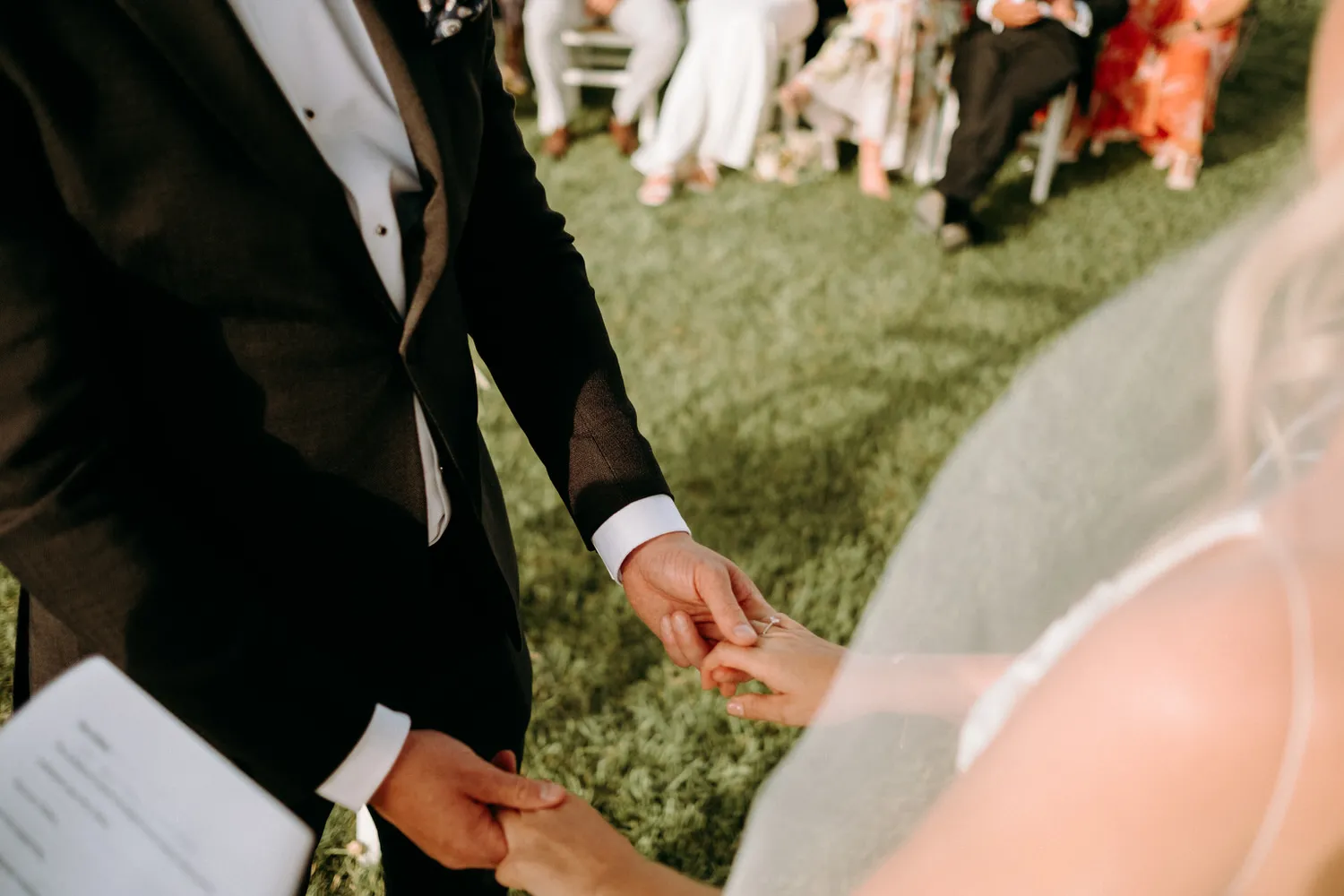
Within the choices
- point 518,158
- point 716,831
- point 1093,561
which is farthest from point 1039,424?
point 716,831

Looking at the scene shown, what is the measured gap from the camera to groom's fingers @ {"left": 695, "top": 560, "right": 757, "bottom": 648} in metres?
1.22

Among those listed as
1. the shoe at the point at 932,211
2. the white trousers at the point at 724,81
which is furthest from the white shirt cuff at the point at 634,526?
the white trousers at the point at 724,81

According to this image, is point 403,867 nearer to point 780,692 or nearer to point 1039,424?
point 780,692

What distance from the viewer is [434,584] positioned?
1167 mm

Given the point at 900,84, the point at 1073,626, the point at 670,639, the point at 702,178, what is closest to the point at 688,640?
the point at 670,639

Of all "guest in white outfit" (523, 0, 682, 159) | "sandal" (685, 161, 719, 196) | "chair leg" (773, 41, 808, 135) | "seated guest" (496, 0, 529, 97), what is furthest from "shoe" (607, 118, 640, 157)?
"chair leg" (773, 41, 808, 135)

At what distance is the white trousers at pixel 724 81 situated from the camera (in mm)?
4742

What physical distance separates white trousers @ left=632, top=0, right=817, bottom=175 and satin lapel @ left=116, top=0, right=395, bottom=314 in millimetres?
4132

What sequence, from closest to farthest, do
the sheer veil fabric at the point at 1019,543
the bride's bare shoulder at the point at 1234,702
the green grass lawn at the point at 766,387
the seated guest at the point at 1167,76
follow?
1. the bride's bare shoulder at the point at 1234,702
2. the sheer veil fabric at the point at 1019,543
3. the green grass lawn at the point at 766,387
4. the seated guest at the point at 1167,76

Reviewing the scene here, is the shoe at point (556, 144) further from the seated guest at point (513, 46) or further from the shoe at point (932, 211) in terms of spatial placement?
the shoe at point (932, 211)

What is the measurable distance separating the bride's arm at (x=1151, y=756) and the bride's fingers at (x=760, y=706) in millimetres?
655

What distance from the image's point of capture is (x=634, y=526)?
4.05ft

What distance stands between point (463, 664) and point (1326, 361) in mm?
1028

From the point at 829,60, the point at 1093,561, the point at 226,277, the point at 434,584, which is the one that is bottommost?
the point at 829,60
